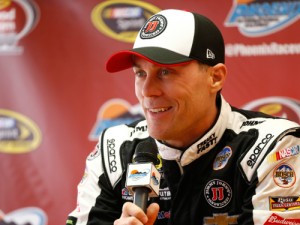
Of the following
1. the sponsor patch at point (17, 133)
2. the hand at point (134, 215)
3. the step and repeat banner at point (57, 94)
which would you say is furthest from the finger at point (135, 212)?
the sponsor patch at point (17, 133)

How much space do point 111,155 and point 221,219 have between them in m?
0.35

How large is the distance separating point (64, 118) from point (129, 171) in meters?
1.37

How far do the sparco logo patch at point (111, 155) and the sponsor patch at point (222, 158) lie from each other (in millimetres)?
272

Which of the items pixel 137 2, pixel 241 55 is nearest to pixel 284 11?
pixel 241 55

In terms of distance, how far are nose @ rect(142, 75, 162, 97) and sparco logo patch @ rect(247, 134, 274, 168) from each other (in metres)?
0.27

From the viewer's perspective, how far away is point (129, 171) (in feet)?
3.36

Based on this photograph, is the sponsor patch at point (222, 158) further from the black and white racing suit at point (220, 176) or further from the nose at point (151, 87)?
the nose at point (151, 87)

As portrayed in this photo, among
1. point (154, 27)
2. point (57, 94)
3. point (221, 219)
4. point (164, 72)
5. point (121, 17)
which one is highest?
point (121, 17)

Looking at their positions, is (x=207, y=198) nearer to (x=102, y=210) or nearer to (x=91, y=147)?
(x=102, y=210)

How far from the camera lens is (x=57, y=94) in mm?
2348

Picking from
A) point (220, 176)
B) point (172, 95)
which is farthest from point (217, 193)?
point (172, 95)

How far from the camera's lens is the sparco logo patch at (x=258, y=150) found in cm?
116

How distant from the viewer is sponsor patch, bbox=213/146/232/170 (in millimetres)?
1212

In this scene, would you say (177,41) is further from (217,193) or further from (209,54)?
(217,193)
